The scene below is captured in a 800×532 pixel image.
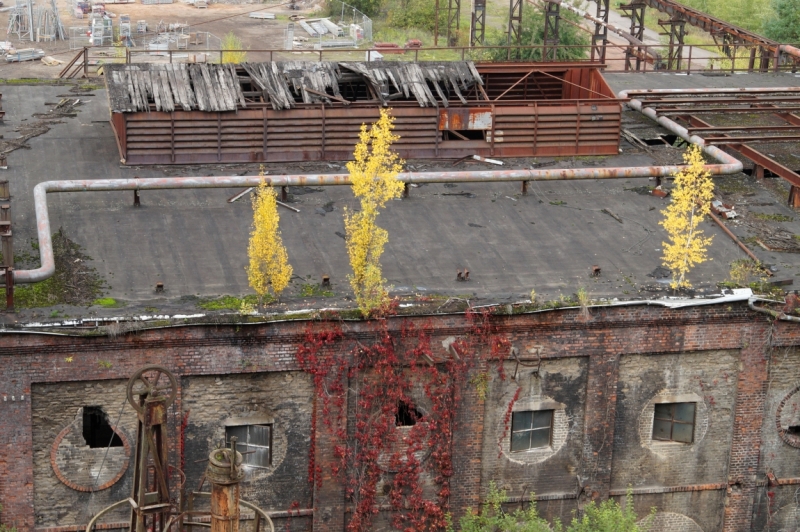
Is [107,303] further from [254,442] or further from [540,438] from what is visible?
[540,438]

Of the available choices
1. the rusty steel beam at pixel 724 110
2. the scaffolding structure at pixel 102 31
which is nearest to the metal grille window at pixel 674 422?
the rusty steel beam at pixel 724 110

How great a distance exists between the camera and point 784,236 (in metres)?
24.9

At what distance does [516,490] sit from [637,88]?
1456 cm

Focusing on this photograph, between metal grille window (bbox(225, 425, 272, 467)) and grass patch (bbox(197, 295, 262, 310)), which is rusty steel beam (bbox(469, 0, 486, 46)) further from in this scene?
metal grille window (bbox(225, 425, 272, 467))

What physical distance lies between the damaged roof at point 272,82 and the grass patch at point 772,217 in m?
6.85

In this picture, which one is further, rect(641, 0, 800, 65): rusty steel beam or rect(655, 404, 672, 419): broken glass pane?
rect(641, 0, 800, 65): rusty steel beam

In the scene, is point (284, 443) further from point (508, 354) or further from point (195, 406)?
point (508, 354)

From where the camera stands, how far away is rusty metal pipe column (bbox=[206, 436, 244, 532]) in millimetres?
16141

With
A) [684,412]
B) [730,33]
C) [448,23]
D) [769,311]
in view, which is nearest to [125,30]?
[448,23]

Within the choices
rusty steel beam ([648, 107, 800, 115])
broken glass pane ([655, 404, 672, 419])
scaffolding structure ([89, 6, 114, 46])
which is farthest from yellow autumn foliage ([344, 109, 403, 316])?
scaffolding structure ([89, 6, 114, 46])

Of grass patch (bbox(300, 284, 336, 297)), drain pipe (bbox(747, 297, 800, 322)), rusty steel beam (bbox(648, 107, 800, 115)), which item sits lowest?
drain pipe (bbox(747, 297, 800, 322))

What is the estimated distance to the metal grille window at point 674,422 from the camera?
74.8 ft

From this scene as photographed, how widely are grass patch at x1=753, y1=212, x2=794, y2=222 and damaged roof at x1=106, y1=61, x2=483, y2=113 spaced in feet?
22.5

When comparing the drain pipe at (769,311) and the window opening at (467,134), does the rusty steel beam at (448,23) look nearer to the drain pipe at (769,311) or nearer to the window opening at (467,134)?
the window opening at (467,134)
